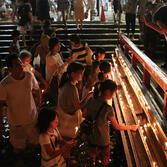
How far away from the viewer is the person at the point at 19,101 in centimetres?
358

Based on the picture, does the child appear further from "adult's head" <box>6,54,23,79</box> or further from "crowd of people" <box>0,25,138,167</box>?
"adult's head" <box>6,54,23,79</box>

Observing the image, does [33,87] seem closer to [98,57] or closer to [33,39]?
[98,57]

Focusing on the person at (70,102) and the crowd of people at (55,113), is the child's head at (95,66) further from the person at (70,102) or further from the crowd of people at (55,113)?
the person at (70,102)

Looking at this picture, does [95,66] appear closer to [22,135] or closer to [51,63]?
[51,63]

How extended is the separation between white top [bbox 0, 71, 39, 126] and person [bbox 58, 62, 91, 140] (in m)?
0.51

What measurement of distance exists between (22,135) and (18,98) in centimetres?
69

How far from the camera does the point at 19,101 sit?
368cm

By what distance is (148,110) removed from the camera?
412cm

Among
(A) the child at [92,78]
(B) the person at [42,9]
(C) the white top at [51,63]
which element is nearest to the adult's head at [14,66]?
(C) the white top at [51,63]

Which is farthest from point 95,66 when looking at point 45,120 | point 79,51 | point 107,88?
point 45,120

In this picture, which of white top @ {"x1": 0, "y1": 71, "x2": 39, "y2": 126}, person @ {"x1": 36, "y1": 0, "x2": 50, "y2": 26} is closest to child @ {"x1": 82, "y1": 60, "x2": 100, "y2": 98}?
white top @ {"x1": 0, "y1": 71, "x2": 39, "y2": 126}

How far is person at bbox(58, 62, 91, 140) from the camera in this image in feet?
12.3

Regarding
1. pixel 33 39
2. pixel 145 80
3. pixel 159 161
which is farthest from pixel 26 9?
Result: pixel 159 161

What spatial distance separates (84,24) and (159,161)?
10.4 metres
